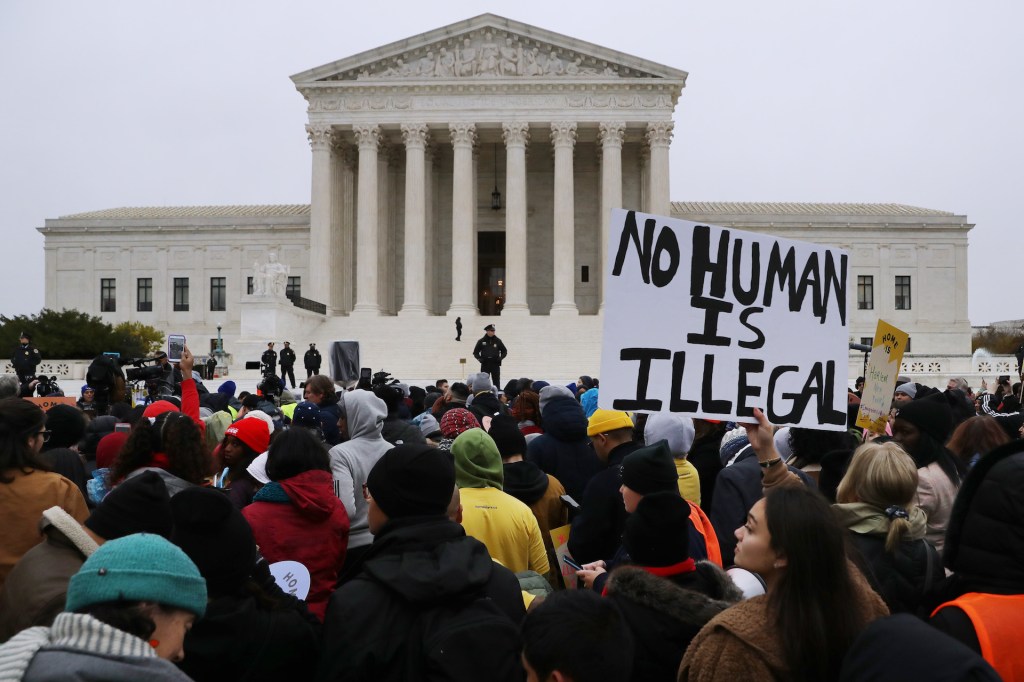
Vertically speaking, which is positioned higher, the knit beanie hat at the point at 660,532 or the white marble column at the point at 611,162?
the white marble column at the point at 611,162

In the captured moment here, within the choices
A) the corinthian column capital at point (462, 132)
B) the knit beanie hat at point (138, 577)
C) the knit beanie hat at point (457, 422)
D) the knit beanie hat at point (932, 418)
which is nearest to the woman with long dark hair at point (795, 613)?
the knit beanie hat at point (138, 577)

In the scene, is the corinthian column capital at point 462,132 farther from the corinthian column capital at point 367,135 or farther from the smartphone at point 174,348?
the smartphone at point 174,348

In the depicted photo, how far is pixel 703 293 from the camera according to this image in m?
5.26

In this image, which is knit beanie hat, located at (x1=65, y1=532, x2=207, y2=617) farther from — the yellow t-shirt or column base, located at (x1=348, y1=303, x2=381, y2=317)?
column base, located at (x1=348, y1=303, x2=381, y2=317)

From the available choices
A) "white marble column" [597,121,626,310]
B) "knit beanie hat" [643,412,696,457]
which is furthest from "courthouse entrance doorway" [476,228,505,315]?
"knit beanie hat" [643,412,696,457]

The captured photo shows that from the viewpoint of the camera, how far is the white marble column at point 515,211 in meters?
47.9

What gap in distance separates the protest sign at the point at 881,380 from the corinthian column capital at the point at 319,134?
141ft

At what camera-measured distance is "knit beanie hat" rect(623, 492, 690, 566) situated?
375cm

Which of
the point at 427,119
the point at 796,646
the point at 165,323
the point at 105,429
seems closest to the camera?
the point at 796,646

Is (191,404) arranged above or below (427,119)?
below

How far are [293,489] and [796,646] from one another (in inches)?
114

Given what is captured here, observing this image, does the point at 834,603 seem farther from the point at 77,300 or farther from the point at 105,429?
the point at 77,300

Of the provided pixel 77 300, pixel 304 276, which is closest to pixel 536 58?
pixel 304 276

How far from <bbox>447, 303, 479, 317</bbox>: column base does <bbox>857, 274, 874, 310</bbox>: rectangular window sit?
997 inches
